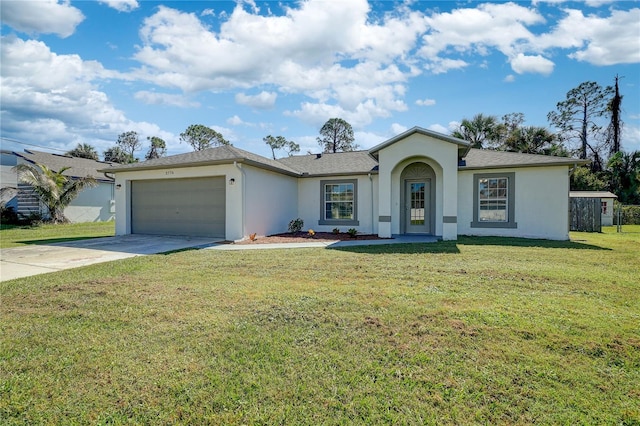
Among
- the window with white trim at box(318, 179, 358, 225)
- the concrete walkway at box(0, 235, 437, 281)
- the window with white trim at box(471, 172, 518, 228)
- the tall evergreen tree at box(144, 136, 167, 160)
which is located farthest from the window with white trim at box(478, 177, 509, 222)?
the tall evergreen tree at box(144, 136, 167, 160)

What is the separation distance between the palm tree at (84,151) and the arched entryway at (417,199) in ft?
137

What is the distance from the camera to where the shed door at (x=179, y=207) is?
507 inches

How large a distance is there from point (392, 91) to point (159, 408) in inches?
638

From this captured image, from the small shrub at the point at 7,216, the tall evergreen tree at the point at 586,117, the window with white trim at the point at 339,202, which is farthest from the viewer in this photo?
the tall evergreen tree at the point at 586,117

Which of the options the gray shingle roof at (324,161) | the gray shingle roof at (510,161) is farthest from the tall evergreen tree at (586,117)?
the gray shingle roof at (324,161)

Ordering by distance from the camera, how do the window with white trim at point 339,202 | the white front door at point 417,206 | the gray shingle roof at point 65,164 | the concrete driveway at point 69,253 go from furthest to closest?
the gray shingle roof at point 65,164, the window with white trim at point 339,202, the white front door at point 417,206, the concrete driveway at point 69,253

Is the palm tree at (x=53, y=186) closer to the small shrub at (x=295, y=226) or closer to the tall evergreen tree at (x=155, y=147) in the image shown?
the small shrub at (x=295, y=226)

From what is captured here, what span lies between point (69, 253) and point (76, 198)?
46.3 ft

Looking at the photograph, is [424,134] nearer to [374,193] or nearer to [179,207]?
[374,193]

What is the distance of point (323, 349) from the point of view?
132 inches

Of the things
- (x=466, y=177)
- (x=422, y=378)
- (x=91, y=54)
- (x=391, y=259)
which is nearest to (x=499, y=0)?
(x=466, y=177)

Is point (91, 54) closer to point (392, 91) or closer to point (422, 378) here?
point (392, 91)

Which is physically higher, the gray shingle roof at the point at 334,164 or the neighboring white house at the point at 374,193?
the gray shingle roof at the point at 334,164

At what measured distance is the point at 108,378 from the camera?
2912 mm
